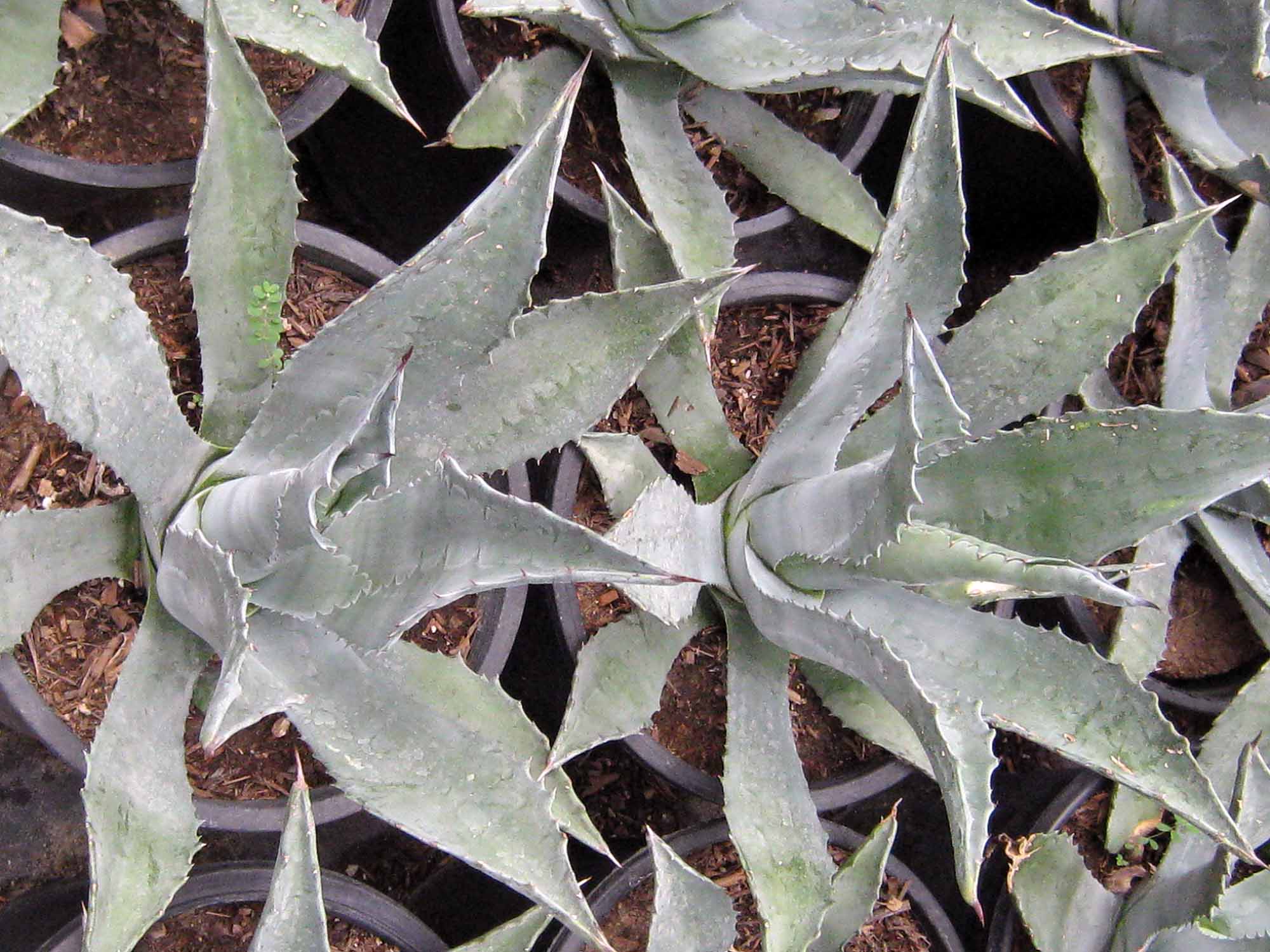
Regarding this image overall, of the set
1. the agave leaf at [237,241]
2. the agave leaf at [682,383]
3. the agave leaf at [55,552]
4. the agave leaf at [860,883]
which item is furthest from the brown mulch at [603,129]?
the agave leaf at [860,883]

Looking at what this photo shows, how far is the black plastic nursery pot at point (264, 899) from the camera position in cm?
96

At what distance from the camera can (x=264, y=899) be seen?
984 millimetres

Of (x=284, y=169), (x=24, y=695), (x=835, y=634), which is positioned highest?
(x=284, y=169)

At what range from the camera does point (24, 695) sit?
846mm

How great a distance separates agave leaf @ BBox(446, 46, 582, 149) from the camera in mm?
1008

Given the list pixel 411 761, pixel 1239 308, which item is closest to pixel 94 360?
pixel 411 761

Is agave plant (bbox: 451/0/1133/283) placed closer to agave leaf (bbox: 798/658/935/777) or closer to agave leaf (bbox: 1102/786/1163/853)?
agave leaf (bbox: 798/658/935/777)

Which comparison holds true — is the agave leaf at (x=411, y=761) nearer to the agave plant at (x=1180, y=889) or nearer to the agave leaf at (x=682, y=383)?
the agave leaf at (x=682, y=383)

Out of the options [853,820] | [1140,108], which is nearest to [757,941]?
[853,820]

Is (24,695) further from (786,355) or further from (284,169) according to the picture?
(786,355)

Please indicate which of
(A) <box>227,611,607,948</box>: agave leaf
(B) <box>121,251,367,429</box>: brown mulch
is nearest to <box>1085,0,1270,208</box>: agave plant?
(B) <box>121,251,367,429</box>: brown mulch

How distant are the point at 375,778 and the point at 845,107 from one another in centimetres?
95

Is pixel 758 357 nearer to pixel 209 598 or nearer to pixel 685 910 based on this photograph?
pixel 685 910

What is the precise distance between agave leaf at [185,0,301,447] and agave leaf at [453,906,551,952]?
1.59 ft
